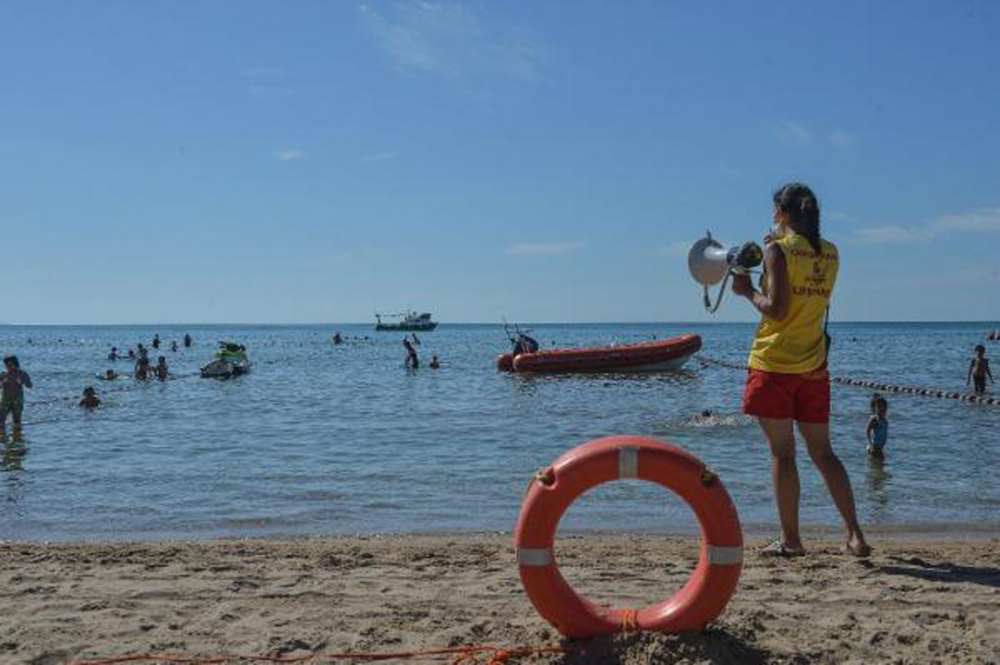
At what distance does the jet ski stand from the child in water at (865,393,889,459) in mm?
21543

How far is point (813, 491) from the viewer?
817cm

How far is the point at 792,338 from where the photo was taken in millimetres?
4297

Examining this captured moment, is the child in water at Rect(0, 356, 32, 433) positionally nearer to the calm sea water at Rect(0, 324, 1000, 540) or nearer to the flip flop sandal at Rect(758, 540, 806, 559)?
the calm sea water at Rect(0, 324, 1000, 540)

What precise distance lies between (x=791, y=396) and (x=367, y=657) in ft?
7.15

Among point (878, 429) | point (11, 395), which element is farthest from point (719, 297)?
point (11, 395)

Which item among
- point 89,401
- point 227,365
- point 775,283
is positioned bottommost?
point 89,401

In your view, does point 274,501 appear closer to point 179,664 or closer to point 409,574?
point 409,574

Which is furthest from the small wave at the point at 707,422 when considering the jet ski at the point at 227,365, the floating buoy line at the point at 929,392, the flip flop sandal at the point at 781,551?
the jet ski at the point at 227,365

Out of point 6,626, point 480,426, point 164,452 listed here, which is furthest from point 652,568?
point 480,426

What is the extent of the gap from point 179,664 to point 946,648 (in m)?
2.71

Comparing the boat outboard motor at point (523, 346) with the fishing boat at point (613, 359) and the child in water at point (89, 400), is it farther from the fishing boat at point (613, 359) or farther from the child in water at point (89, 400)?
the child in water at point (89, 400)

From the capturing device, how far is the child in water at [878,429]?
1004cm

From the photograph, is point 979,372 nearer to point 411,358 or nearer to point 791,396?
point 791,396

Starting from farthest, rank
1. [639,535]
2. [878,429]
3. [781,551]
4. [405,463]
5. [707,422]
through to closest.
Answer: [707,422] → [405,463] → [878,429] → [639,535] → [781,551]
